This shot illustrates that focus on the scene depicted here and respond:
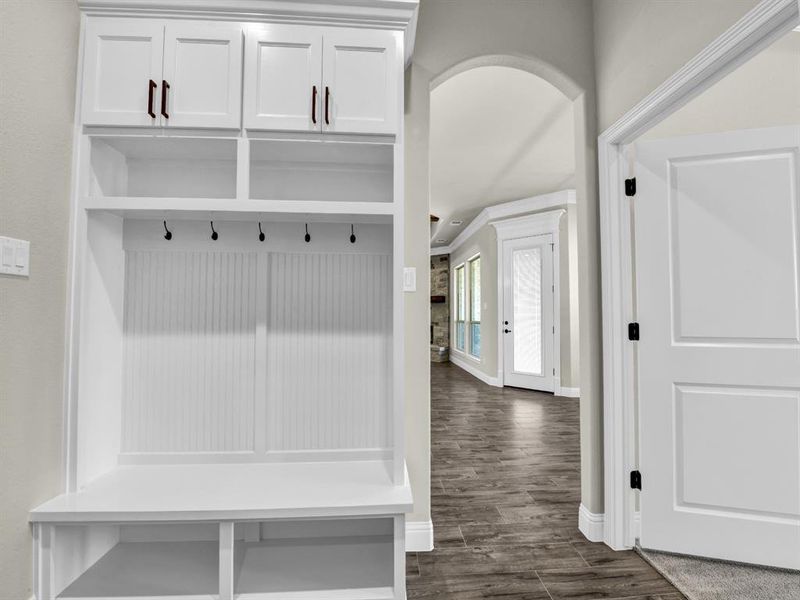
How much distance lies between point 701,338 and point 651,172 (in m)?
0.81

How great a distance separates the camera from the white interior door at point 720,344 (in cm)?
186

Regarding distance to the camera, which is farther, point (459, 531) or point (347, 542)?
point (459, 531)

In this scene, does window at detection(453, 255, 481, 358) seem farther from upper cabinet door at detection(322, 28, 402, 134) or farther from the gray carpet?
upper cabinet door at detection(322, 28, 402, 134)

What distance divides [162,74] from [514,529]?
8.61ft

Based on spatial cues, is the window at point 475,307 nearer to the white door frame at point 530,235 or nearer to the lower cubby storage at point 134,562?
the white door frame at point 530,235

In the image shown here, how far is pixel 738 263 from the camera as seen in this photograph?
193 cm

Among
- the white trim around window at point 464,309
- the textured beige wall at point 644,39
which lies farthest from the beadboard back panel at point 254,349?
the white trim around window at point 464,309

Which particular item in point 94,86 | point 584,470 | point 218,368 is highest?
point 94,86

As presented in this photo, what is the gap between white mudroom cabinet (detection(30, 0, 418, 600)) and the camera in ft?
5.11

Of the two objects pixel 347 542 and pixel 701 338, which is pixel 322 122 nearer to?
pixel 347 542

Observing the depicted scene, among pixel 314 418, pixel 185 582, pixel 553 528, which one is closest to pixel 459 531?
pixel 553 528

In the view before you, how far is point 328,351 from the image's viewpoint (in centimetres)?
196

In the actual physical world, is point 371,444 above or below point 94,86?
below

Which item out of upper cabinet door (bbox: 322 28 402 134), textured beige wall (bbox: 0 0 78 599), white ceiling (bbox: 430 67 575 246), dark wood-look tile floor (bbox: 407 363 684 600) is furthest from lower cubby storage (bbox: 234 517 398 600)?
white ceiling (bbox: 430 67 575 246)
